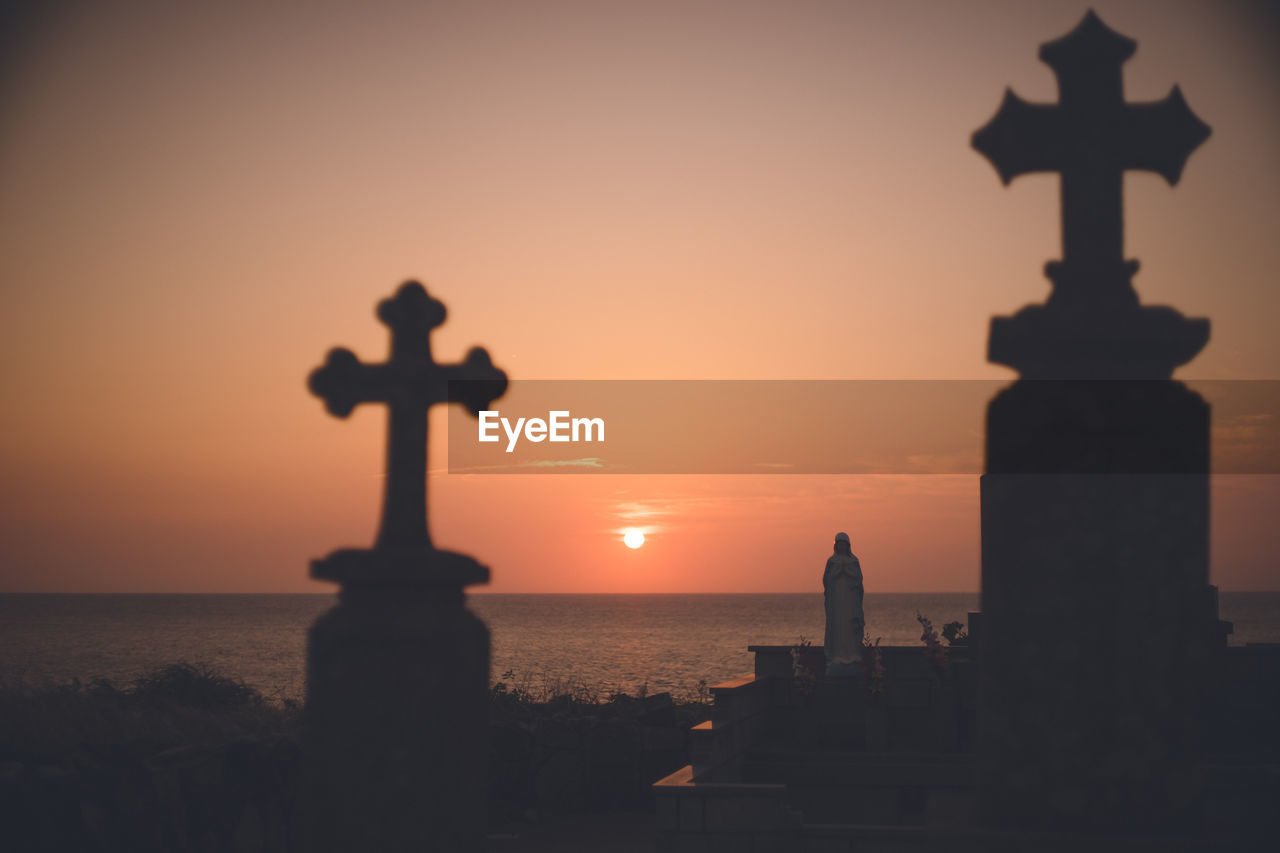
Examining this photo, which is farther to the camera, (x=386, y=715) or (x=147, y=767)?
(x=147, y=767)

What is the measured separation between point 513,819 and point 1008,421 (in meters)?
9.27

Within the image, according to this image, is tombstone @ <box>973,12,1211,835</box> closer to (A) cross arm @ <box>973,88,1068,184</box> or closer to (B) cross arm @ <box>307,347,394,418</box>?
(A) cross arm @ <box>973,88,1068,184</box>

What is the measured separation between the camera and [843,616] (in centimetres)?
1382

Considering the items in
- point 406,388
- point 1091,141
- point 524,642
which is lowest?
point 524,642

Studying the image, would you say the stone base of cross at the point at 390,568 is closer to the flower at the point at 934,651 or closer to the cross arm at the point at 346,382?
the cross arm at the point at 346,382

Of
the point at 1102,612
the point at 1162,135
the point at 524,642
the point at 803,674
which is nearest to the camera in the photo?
the point at 1102,612

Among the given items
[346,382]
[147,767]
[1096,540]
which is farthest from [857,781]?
[346,382]

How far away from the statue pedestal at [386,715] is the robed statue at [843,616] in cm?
1024

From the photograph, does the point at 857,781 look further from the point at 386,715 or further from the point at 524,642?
the point at 524,642

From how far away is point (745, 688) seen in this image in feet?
41.2

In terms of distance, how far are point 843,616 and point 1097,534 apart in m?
9.55

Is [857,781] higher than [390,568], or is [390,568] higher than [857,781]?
[390,568]

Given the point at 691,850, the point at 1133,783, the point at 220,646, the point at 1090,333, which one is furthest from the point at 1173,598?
the point at 220,646

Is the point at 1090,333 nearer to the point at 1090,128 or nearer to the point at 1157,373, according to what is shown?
the point at 1157,373
